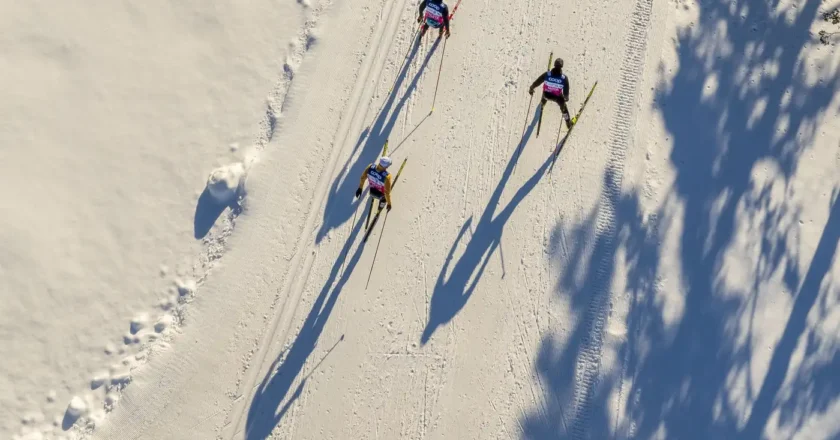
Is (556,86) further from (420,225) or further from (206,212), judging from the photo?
(206,212)

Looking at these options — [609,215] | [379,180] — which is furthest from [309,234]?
[609,215]

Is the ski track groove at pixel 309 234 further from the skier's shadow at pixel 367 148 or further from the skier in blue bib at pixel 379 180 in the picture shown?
the skier in blue bib at pixel 379 180


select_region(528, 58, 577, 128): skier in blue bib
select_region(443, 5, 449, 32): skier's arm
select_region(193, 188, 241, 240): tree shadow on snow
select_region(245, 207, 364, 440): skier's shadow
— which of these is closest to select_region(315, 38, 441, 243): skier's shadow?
select_region(443, 5, 449, 32): skier's arm

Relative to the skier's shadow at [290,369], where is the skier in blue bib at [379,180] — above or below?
above

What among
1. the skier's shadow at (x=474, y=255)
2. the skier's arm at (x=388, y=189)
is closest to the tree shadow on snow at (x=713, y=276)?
the skier's shadow at (x=474, y=255)

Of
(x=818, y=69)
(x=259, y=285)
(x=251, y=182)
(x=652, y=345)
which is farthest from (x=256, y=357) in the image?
(x=818, y=69)

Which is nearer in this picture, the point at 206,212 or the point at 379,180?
the point at 379,180

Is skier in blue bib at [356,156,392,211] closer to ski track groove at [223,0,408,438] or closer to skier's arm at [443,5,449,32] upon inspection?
ski track groove at [223,0,408,438]
